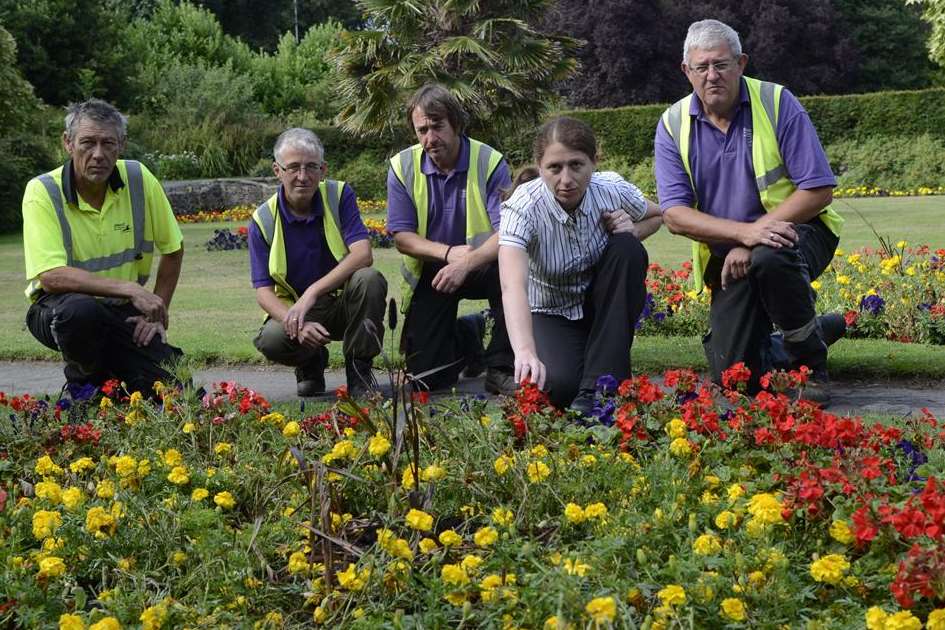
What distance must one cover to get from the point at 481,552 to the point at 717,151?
3190mm

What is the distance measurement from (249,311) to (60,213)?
13.9 feet

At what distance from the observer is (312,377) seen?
6.35m


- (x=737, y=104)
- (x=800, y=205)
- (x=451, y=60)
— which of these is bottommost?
(x=800, y=205)

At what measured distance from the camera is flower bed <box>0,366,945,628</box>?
2.54m

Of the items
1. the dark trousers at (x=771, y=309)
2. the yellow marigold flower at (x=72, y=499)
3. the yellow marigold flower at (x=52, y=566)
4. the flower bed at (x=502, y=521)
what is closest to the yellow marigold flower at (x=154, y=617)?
the flower bed at (x=502, y=521)

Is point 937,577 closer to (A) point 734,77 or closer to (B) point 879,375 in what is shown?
(A) point 734,77

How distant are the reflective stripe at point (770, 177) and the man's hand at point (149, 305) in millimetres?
2853

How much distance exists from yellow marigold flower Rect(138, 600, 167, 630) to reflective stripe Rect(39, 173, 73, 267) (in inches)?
135

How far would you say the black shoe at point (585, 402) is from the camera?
4531 mm

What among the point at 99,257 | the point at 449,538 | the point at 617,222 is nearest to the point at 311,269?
the point at 99,257

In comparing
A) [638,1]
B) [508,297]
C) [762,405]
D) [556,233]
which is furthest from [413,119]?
[638,1]

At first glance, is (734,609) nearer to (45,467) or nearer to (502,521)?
(502,521)

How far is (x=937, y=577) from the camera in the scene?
237 cm

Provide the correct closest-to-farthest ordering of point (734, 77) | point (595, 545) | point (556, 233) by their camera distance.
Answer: point (595, 545), point (556, 233), point (734, 77)
